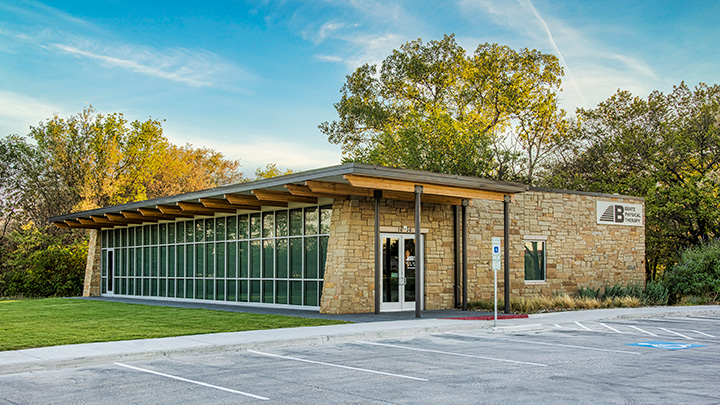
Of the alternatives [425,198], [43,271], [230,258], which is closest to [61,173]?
[43,271]

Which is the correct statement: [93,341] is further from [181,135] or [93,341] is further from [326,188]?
[181,135]

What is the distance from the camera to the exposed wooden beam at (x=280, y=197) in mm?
18562

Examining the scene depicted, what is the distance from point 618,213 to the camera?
83.9ft

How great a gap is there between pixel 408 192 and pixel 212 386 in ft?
34.8

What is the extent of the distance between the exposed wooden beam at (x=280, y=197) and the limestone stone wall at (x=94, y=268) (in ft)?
55.4

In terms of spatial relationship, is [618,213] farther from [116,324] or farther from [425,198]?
[116,324]

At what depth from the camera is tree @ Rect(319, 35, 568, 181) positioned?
39.4 meters

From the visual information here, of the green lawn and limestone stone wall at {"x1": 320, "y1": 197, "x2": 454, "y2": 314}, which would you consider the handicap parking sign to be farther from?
limestone stone wall at {"x1": 320, "y1": 197, "x2": 454, "y2": 314}

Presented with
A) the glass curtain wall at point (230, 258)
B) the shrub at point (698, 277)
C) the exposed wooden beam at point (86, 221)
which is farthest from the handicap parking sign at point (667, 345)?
the exposed wooden beam at point (86, 221)

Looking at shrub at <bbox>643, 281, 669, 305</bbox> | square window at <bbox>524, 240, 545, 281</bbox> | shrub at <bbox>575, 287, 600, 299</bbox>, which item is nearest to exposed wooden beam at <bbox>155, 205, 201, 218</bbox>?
square window at <bbox>524, 240, 545, 281</bbox>

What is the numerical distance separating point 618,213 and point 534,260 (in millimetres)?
4987

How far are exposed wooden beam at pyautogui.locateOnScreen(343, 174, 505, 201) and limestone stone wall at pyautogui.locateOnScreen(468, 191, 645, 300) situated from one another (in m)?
2.50

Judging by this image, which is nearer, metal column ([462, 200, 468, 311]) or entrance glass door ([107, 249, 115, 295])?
metal column ([462, 200, 468, 311])

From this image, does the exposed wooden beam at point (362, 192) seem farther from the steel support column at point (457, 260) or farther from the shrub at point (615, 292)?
the shrub at point (615, 292)
